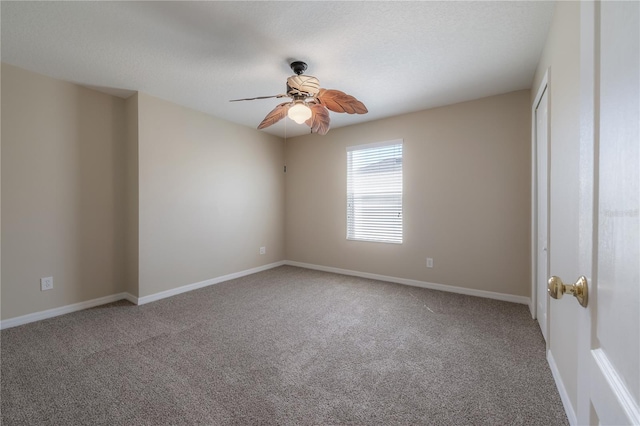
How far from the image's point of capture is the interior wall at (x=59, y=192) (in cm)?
271

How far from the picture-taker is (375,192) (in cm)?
438

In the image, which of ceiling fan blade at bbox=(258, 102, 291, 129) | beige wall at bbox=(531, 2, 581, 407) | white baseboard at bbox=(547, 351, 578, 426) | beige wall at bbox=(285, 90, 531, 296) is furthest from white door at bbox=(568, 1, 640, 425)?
beige wall at bbox=(285, 90, 531, 296)

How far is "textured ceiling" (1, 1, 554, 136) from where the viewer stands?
1.95 m

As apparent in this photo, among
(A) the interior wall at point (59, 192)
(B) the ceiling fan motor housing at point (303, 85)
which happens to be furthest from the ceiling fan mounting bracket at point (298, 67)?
(A) the interior wall at point (59, 192)

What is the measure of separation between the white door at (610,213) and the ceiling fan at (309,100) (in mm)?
1860

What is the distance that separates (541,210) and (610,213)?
256 cm

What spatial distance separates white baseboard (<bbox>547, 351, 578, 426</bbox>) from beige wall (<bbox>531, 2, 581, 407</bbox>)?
0.15 feet

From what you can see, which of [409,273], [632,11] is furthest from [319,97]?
[409,273]

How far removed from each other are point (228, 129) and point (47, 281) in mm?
2834

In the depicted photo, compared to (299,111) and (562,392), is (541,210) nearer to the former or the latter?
(562,392)

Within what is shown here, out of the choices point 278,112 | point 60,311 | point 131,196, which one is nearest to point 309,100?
point 278,112

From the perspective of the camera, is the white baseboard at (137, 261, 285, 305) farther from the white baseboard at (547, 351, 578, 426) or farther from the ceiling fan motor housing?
the white baseboard at (547, 351, 578, 426)

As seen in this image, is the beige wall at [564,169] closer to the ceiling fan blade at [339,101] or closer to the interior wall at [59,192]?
the ceiling fan blade at [339,101]

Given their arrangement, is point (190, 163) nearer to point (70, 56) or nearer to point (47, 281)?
point (70, 56)
